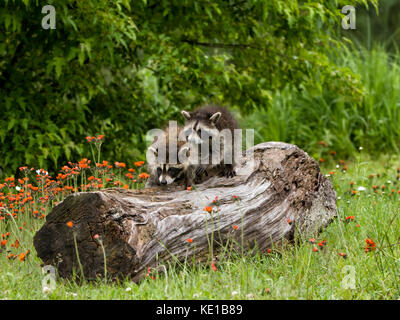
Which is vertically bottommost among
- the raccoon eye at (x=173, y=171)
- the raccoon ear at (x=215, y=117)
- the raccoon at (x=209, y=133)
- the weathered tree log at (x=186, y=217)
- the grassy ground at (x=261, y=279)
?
the grassy ground at (x=261, y=279)

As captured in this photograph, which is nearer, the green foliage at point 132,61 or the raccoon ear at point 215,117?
the raccoon ear at point 215,117

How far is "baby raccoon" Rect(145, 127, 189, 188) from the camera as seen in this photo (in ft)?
16.2

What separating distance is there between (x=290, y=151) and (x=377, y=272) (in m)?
1.72

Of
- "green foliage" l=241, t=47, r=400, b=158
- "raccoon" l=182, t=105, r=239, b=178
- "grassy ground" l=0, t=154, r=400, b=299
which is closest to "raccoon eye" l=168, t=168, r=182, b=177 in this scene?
"raccoon" l=182, t=105, r=239, b=178

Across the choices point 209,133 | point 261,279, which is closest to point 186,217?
point 261,279

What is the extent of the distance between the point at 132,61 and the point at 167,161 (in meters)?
2.96

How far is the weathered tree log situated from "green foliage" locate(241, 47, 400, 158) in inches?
186

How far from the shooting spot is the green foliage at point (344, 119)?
9.88 m

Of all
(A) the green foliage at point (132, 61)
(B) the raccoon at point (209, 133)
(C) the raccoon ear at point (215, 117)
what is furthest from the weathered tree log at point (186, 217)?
(A) the green foliage at point (132, 61)

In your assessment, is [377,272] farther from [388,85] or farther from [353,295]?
[388,85]

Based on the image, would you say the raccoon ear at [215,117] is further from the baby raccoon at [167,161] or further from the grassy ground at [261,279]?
the grassy ground at [261,279]

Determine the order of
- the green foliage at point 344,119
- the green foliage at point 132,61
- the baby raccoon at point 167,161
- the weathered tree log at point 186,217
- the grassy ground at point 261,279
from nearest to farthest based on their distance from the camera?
the grassy ground at point 261,279
the weathered tree log at point 186,217
the baby raccoon at point 167,161
the green foliage at point 132,61
the green foliage at point 344,119

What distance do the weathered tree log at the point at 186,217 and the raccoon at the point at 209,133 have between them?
0.15 metres

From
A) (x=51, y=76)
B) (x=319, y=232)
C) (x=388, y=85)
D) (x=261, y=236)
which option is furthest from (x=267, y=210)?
(x=388, y=85)
